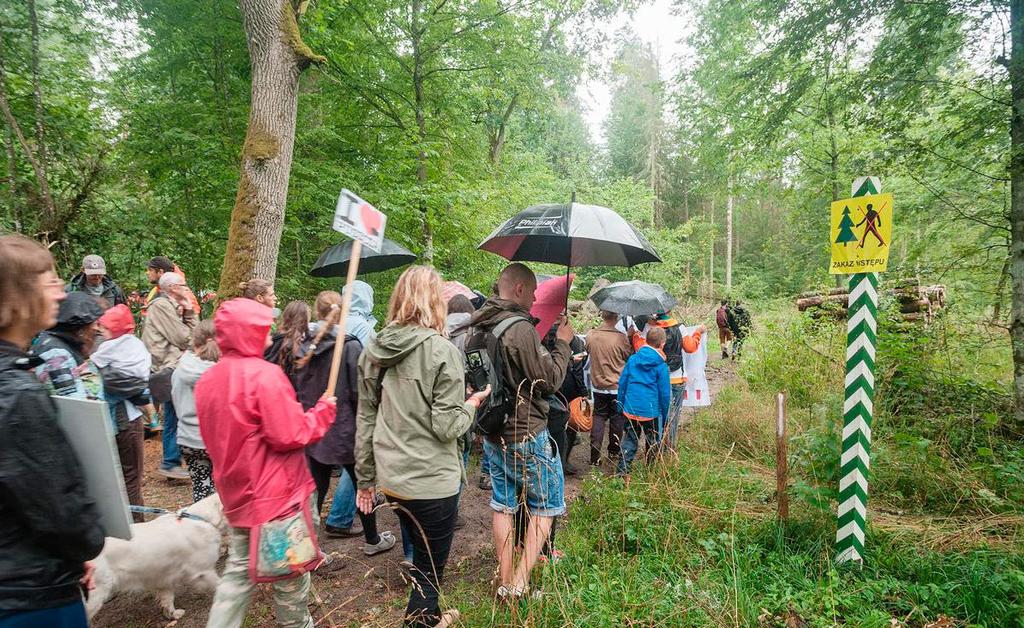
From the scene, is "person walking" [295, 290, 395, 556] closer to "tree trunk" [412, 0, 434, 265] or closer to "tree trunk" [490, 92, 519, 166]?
"tree trunk" [412, 0, 434, 265]

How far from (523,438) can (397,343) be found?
98 centimetres

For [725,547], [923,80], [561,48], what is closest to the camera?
[725,547]

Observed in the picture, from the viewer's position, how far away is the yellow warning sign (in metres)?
3.36

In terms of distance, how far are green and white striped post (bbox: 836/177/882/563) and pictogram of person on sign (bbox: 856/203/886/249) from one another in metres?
0.17

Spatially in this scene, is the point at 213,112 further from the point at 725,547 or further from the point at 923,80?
the point at 923,80

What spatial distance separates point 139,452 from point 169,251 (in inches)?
202

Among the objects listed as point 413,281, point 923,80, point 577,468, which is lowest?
point 577,468

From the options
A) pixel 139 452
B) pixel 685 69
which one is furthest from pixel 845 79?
pixel 139 452

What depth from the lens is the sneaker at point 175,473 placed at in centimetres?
538

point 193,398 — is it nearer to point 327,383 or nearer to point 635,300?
point 327,383

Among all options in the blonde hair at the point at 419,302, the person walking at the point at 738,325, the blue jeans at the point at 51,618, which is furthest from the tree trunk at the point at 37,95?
the person walking at the point at 738,325

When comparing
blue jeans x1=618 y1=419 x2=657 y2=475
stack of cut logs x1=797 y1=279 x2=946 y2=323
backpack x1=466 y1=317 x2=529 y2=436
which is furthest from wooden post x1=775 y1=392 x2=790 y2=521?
stack of cut logs x1=797 y1=279 x2=946 y2=323

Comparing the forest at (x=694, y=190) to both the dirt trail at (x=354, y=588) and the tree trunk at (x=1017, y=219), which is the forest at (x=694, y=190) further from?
the dirt trail at (x=354, y=588)

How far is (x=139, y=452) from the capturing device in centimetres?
396
